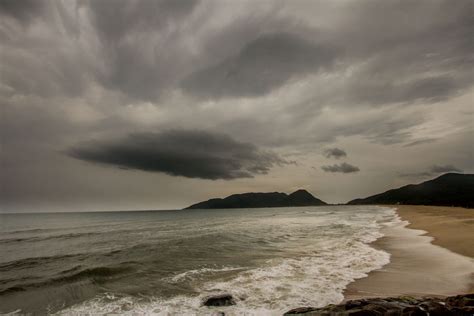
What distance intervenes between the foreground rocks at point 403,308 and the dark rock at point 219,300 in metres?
3.40

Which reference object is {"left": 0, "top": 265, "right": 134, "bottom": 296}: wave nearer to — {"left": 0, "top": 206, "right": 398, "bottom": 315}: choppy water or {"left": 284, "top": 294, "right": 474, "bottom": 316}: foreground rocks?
{"left": 0, "top": 206, "right": 398, "bottom": 315}: choppy water

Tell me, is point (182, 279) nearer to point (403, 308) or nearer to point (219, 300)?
point (219, 300)

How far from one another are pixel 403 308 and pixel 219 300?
291 inches

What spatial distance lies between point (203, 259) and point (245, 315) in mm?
12889

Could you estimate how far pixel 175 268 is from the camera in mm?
19625

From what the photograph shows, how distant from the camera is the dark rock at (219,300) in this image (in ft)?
37.6

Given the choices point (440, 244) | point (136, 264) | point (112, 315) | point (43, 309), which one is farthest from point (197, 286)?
point (440, 244)

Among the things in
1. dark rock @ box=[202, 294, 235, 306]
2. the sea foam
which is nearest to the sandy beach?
the sea foam

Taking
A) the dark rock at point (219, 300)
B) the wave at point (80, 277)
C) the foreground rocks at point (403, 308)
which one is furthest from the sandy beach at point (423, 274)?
the wave at point (80, 277)

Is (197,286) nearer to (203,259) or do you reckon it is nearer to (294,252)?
(203,259)

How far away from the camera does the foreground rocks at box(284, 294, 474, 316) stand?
26.2 ft

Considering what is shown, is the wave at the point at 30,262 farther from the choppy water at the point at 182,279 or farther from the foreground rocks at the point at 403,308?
the foreground rocks at the point at 403,308

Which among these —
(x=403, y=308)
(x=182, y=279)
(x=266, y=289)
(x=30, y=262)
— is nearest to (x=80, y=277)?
(x=182, y=279)

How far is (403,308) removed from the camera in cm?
826
